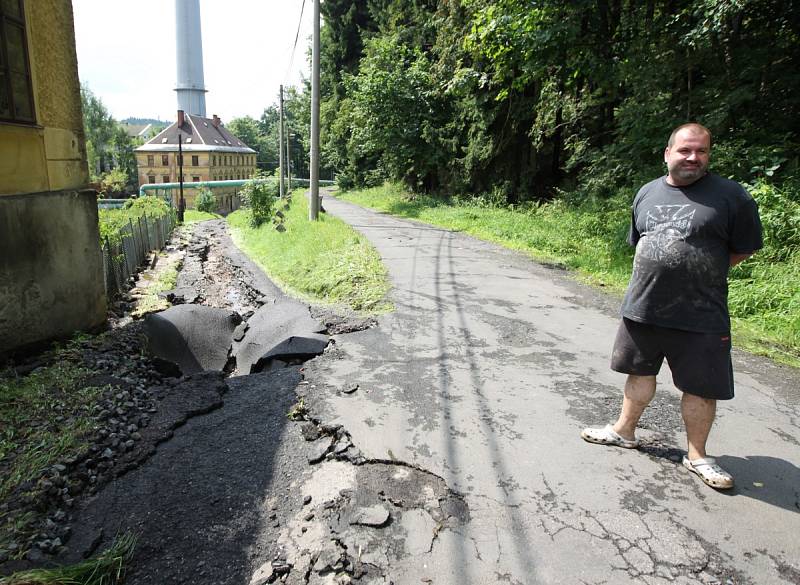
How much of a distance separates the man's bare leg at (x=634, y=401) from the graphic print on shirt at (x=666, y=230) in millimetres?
796

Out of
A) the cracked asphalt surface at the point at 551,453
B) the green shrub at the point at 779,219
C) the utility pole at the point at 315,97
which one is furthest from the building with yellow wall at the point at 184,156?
the cracked asphalt surface at the point at 551,453

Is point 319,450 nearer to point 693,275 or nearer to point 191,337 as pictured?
point 693,275

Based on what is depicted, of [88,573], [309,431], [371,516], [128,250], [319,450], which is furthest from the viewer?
[128,250]

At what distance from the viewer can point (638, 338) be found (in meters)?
3.13

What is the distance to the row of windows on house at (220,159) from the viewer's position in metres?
64.8

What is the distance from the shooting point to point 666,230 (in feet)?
9.60

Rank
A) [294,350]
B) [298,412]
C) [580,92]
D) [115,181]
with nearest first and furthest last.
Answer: [298,412]
[294,350]
[580,92]
[115,181]

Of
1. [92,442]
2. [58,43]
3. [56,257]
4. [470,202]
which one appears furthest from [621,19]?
Answer: [92,442]

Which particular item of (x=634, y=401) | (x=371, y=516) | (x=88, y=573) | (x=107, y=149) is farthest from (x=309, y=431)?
(x=107, y=149)

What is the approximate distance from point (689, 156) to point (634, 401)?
5.04ft

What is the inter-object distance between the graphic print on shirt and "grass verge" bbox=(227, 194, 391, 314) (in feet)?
13.8

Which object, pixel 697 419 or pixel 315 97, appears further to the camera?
pixel 315 97

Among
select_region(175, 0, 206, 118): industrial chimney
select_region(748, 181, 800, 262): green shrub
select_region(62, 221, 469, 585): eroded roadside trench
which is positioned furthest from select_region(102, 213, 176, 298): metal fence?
select_region(175, 0, 206, 118): industrial chimney

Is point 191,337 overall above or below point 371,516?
below
